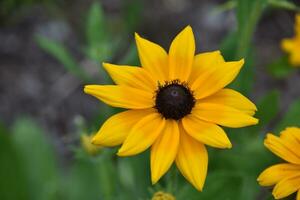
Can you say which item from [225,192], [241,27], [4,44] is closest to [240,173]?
[225,192]

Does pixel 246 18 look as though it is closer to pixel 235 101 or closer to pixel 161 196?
pixel 235 101

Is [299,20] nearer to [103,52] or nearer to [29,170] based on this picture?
[103,52]

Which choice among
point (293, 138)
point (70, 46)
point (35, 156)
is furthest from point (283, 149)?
point (70, 46)

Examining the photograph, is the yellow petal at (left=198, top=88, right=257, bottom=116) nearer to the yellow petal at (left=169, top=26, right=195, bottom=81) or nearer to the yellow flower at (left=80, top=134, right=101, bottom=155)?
the yellow petal at (left=169, top=26, right=195, bottom=81)

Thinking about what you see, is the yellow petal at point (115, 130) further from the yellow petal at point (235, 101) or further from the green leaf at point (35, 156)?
the green leaf at point (35, 156)

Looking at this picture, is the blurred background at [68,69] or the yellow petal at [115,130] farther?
the blurred background at [68,69]

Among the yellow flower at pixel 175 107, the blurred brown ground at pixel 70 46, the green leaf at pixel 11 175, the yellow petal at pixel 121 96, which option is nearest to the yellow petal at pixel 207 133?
the yellow flower at pixel 175 107

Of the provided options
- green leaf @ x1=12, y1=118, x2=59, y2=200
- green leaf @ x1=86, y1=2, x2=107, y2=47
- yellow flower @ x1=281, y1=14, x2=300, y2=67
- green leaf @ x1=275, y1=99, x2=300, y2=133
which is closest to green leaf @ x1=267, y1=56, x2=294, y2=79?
yellow flower @ x1=281, y1=14, x2=300, y2=67
